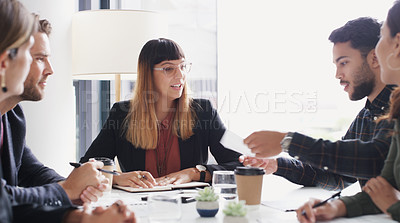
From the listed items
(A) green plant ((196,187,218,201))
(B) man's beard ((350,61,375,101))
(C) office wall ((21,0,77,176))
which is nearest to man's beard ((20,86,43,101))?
(C) office wall ((21,0,77,176))

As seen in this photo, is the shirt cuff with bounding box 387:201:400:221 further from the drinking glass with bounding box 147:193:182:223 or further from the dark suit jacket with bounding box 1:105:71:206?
the dark suit jacket with bounding box 1:105:71:206

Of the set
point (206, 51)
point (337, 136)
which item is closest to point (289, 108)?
point (337, 136)

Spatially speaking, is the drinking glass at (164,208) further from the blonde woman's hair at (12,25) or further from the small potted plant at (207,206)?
the blonde woman's hair at (12,25)

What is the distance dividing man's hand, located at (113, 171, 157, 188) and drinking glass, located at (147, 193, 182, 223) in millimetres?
596

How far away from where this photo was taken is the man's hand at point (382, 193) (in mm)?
1333

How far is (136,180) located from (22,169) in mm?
533

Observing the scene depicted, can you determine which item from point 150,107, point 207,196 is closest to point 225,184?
point 207,196

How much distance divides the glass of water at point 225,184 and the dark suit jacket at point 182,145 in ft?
2.36

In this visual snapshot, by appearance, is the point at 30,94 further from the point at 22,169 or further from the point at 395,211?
the point at 395,211

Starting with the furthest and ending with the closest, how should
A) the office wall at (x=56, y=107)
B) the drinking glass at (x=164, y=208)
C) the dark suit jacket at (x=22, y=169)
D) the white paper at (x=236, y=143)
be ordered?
the office wall at (x=56, y=107)
the white paper at (x=236, y=143)
the dark suit jacket at (x=22, y=169)
the drinking glass at (x=164, y=208)

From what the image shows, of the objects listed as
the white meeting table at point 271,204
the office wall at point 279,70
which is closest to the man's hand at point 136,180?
the white meeting table at point 271,204

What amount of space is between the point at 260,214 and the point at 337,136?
2751 millimetres

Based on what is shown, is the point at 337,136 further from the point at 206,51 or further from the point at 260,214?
the point at 260,214

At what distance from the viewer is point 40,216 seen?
1.18m
